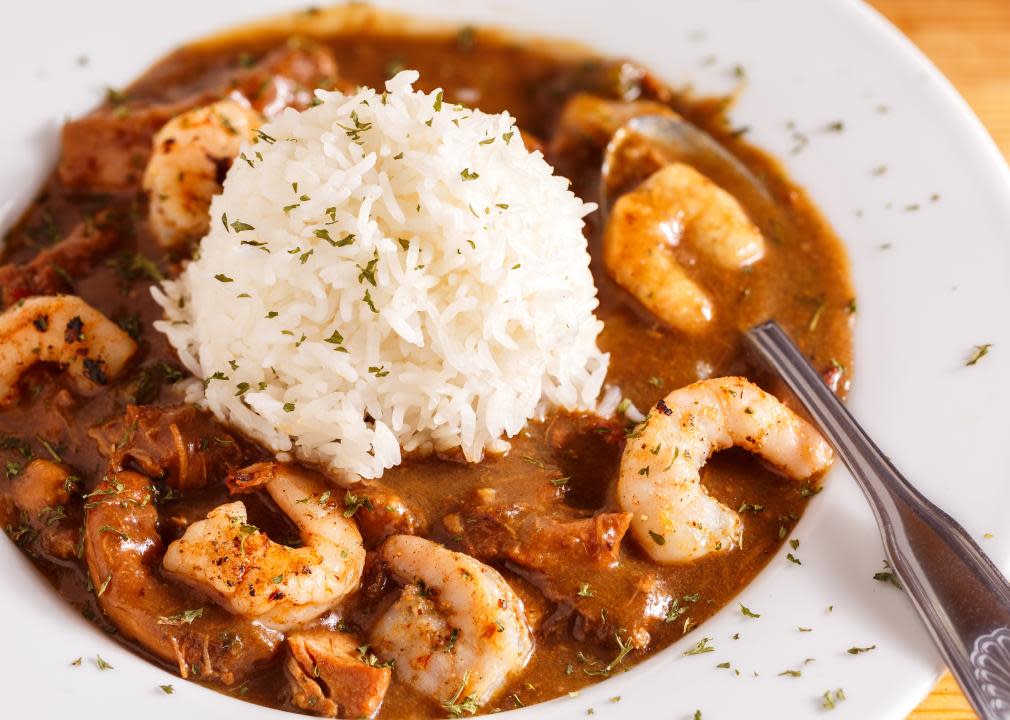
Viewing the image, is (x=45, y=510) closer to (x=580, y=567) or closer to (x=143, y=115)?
(x=580, y=567)

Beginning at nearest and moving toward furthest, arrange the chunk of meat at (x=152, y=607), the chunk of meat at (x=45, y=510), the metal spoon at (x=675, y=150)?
the chunk of meat at (x=152, y=607), the chunk of meat at (x=45, y=510), the metal spoon at (x=675, y=150)

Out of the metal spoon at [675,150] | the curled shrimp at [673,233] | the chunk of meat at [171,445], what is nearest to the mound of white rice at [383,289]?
the chunk of meat at [171,445]

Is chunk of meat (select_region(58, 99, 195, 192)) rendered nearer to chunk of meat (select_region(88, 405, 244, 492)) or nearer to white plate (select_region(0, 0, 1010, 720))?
white plate (select_region(0, 0, 1010, 720))

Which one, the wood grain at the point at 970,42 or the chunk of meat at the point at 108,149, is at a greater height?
the chunk of meat at the point at 108,149

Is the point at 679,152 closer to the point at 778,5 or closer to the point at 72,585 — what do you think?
the point at 778,5

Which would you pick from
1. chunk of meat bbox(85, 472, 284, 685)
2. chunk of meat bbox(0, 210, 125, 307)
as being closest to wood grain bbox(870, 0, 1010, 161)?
chunk of meat bbox(0, 210, 125, 307)

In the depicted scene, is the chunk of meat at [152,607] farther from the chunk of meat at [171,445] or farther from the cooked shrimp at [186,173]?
the cooked shrimp at [186,173]
